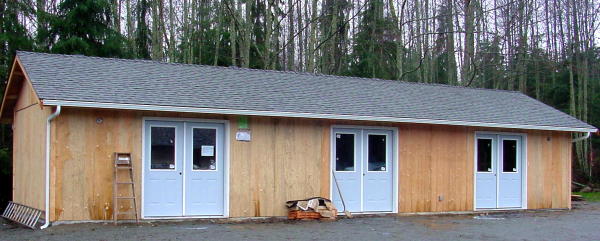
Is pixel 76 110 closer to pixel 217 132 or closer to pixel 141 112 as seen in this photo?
pixel 141 112

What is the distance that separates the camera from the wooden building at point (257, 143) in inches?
437

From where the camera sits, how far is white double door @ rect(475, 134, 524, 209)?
15.3m

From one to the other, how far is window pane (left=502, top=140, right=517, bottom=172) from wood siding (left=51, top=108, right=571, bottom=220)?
427mm

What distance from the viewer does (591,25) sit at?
28.7 m

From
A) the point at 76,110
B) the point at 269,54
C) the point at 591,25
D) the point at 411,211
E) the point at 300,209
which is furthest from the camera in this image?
the point at 591,25

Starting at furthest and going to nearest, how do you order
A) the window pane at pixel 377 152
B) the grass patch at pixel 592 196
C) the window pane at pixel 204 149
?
the grass patch at pixel 592 196 < the window pane at pixel 377 152 < the window pane at pixel 204 149

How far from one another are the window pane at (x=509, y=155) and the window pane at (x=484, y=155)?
1.41 feet

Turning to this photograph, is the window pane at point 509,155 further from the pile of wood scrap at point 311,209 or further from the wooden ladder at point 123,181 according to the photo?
the wooden ladder at point 123,181

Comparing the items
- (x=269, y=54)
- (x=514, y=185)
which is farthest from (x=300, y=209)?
(x=269, y=54)

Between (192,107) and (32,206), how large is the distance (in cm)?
361

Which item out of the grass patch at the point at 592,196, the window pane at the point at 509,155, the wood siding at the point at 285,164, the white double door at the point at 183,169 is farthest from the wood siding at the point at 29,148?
the grass patch at the point at 592,196

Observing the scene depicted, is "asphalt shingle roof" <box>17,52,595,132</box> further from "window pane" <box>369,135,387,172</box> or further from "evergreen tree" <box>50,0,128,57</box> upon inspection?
"evergreen tree" <box>50,0,128,57</box>

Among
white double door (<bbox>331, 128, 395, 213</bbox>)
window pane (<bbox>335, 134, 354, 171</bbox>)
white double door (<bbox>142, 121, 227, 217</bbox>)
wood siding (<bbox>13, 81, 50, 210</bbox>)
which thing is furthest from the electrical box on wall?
wood siding (<bbox>13, 81, 50, 210</bbox>)

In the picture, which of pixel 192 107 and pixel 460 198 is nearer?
pixel 192 107
